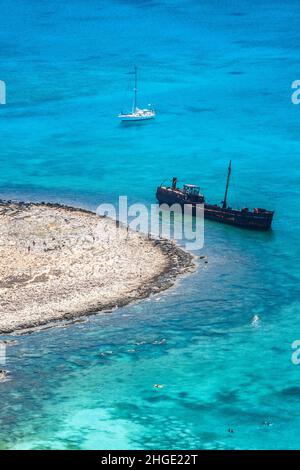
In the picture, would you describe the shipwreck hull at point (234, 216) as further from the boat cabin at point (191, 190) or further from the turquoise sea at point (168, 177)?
the turquoise sea at point (168, 177)

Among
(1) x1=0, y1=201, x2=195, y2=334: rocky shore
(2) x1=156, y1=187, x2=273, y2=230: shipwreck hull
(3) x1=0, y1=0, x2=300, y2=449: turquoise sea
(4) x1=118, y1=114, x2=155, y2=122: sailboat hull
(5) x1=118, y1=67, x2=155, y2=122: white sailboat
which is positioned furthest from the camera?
(5) x1=118, y1=67, x2=155, y2=122: white sailboat

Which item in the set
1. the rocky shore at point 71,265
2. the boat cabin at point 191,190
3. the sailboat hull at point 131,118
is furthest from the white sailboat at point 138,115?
the rocky shore at point 71,265

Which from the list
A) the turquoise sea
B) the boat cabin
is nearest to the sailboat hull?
the turquoise sea

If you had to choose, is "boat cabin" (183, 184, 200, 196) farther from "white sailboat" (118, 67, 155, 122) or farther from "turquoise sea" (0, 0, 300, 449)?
"white sailboat" (118, 67, 155, 122)

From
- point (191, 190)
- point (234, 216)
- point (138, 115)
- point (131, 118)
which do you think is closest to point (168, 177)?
point (191, 190)

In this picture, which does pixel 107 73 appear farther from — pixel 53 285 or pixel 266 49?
pixel 53 285

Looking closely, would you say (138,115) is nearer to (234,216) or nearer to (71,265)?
(234,216)
